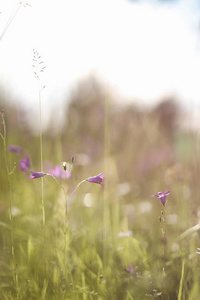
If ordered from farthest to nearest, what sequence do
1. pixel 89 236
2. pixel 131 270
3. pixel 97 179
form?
1. pixel 89 236
2. pixel 131 270
3. pixel 97 179

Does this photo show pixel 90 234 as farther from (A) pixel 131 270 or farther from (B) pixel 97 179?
(B) pixel 97 179

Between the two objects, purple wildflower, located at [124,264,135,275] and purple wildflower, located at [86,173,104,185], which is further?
purple wildflower, located at [124,264,135,275]

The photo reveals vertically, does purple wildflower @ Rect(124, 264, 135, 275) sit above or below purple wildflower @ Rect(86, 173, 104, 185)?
below

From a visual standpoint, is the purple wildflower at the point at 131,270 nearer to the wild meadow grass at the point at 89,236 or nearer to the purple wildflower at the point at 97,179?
the wild meadow grass at the point at 89,236

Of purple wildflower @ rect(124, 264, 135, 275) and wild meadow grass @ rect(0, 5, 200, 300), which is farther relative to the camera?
purple wildflower @ rect(124, 264, 135, 275)

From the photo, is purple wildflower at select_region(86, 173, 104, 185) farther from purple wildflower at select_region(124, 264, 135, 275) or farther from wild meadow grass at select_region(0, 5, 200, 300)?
purple wildflower at select_region(124, 264, 135, 275)

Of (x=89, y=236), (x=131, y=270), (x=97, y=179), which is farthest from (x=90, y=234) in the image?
(x=97, y=179)

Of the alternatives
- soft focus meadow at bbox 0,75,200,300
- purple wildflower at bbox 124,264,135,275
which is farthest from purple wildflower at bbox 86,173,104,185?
purple wildflower at bbox 124,264,135,275

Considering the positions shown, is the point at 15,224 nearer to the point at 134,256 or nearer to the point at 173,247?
the point at 134,256

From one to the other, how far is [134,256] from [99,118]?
16.7 ft

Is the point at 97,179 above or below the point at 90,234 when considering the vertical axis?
above

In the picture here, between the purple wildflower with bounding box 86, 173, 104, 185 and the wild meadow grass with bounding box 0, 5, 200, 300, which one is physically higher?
the purple wildflower with bounding box 86, 173, 104, 185

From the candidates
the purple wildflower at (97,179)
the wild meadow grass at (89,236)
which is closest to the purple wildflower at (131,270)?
the wild meadow grass at (89,236)

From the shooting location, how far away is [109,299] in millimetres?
1283
